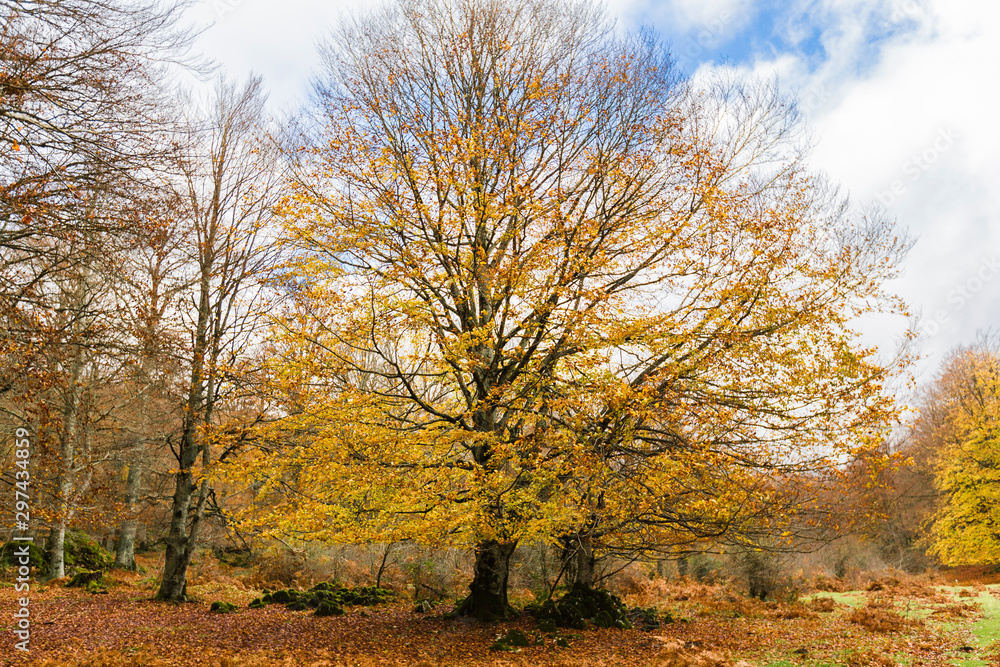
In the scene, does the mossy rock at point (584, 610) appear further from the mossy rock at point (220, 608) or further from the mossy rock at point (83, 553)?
the mossy rock at point (83, 553)

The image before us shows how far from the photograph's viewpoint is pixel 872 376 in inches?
362

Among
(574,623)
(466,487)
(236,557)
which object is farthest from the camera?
(236,557)

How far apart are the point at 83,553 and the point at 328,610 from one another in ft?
34.8

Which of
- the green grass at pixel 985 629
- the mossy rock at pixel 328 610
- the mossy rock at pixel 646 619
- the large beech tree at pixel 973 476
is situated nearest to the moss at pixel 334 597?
the mossy rock at pixel 328 610

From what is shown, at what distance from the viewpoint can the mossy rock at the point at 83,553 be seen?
60.3ft

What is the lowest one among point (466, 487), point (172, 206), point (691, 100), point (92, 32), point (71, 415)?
point (466, 487)

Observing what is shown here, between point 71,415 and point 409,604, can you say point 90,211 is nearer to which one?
point 71,415

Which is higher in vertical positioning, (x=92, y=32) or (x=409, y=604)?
(x=92, y=32)

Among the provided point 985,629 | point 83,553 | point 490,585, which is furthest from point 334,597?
point 985,629

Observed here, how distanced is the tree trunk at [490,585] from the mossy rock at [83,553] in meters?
13.2

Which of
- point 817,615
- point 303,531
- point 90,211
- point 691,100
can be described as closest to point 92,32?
point 90,211

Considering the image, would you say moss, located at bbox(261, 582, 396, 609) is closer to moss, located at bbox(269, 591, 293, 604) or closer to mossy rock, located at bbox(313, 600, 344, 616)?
moss, located at bbox(269, 591, 293, 604)

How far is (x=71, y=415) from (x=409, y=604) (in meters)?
9.75

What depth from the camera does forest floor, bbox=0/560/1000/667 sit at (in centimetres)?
869
